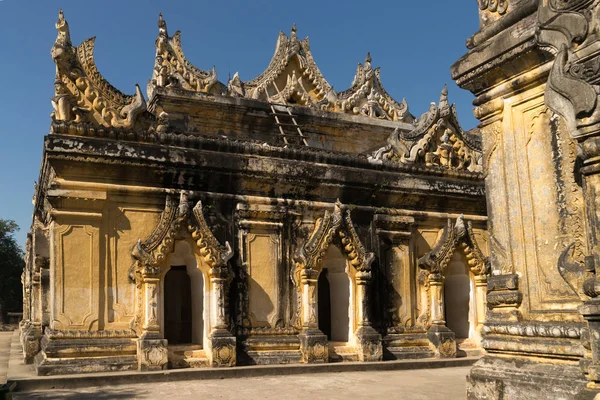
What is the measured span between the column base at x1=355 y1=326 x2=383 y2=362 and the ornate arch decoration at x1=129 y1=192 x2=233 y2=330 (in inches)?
126

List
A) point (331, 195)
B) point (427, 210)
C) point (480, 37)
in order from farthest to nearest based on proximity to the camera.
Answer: point (427, 210) < point (331, 195) < point (480, 37)

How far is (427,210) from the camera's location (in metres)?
16.0

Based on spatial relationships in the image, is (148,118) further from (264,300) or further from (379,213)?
(379,213)

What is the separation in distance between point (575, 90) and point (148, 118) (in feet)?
32.7

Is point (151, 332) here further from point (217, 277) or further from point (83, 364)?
point (217, 277)

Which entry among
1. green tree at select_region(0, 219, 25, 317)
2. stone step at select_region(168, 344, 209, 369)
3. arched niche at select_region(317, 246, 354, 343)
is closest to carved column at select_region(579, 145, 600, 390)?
stone step at select_region(168, 344, 209, 369)

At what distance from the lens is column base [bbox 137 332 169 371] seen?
1216 cm

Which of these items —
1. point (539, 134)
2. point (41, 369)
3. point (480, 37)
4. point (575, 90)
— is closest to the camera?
point (575, 90)

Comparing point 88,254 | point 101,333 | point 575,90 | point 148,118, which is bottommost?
point 101,333

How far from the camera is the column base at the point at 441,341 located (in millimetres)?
15086

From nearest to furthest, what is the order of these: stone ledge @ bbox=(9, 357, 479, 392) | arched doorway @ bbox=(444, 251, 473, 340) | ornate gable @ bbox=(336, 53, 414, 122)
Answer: stone ledge @ bbox=(9, 357, 479, 392)
arched doorway @ bbox=(444, 251, 473, 340)
ornate gable @ bbox=(336, 53, 414, 122)

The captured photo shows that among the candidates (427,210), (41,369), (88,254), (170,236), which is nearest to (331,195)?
(427,210)

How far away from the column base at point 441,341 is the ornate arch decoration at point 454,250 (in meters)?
1.30

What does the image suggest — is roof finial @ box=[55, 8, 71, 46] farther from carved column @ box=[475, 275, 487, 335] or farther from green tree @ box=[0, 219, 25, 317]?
green tree @ box=[0, 219, 25, 317]
